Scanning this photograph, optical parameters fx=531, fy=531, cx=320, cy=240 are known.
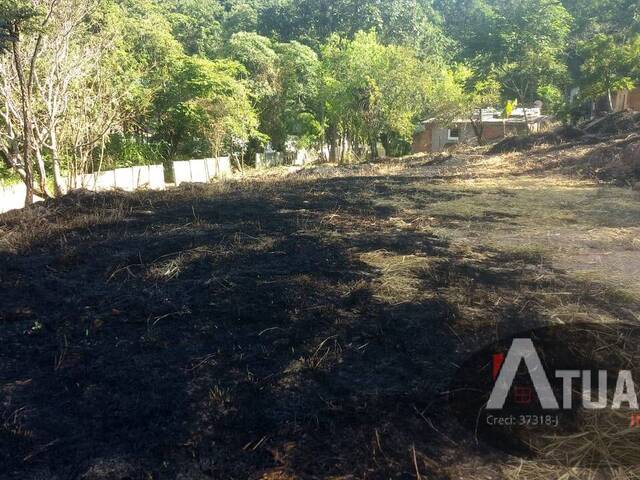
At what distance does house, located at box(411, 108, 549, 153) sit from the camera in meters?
31.2

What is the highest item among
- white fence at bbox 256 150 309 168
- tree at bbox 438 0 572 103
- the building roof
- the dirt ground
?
tree at bbox 438 0 572 103

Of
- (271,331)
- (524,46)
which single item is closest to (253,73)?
(524,46)

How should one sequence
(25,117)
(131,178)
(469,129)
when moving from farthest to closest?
(469,129) → (131,178) → (25,117)

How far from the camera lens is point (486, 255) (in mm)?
4793

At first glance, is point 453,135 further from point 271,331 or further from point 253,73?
point 271,331

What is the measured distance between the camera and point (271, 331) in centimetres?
308

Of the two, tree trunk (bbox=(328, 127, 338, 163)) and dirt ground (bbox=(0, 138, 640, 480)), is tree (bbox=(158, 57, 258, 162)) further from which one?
dirt ground (bbox=(0, 138, 640, 480))

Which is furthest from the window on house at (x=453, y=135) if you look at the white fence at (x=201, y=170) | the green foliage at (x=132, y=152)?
the green foliage at (x=132, y=152)

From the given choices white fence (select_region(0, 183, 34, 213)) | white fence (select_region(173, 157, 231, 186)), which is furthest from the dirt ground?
white fence (select_region(173, 157, 231, 186))

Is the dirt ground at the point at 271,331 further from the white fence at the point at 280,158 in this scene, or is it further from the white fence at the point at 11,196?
the white fence at the point at 280,158

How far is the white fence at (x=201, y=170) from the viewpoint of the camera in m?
18.3

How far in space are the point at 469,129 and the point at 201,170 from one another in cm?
2012

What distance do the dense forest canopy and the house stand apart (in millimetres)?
1523

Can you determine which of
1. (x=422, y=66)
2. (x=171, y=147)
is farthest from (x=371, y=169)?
(x=422, y=66)
